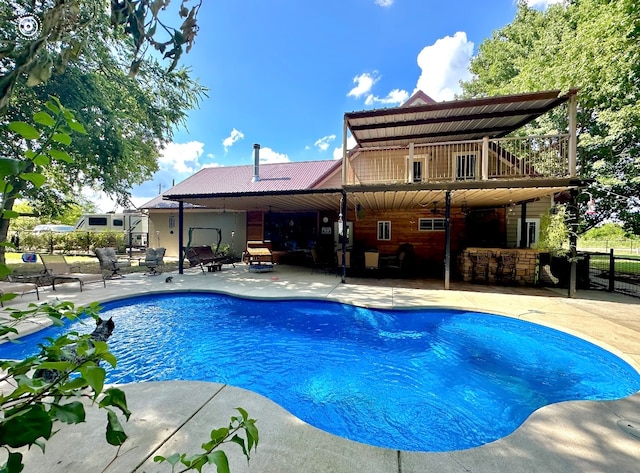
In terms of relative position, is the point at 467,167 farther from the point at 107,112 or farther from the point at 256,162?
the point at 107,112

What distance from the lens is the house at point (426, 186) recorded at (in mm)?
7629

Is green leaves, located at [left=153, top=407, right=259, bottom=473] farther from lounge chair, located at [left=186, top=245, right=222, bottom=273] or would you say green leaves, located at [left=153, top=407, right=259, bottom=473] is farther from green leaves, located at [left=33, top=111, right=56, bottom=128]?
lounge chair, located at [left=186, top=245, right=222, bottom=273]

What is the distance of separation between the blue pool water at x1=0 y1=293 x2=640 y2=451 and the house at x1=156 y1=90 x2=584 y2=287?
3038mm

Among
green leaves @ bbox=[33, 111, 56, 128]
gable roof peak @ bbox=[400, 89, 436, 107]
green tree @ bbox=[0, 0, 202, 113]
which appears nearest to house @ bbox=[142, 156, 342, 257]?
gable roof peak @ bbox=[400, 89, 436, 107]

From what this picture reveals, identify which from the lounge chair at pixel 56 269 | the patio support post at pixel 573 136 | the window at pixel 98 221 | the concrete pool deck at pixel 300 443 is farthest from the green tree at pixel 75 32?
the window at pixel 98 221

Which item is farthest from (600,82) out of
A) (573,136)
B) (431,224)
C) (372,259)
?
(372,259)

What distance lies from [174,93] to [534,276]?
1532 centimetres

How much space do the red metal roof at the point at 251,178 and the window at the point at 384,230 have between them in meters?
4.73

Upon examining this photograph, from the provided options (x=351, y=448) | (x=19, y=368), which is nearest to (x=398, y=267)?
(x=351, y=448)

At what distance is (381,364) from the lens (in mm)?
4434

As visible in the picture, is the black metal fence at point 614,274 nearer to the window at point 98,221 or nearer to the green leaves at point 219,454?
the green leaves at point 219,454

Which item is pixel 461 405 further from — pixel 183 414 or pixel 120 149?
pixel 120 149

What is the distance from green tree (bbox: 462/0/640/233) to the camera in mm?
8602

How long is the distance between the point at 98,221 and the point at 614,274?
29.6 meters
